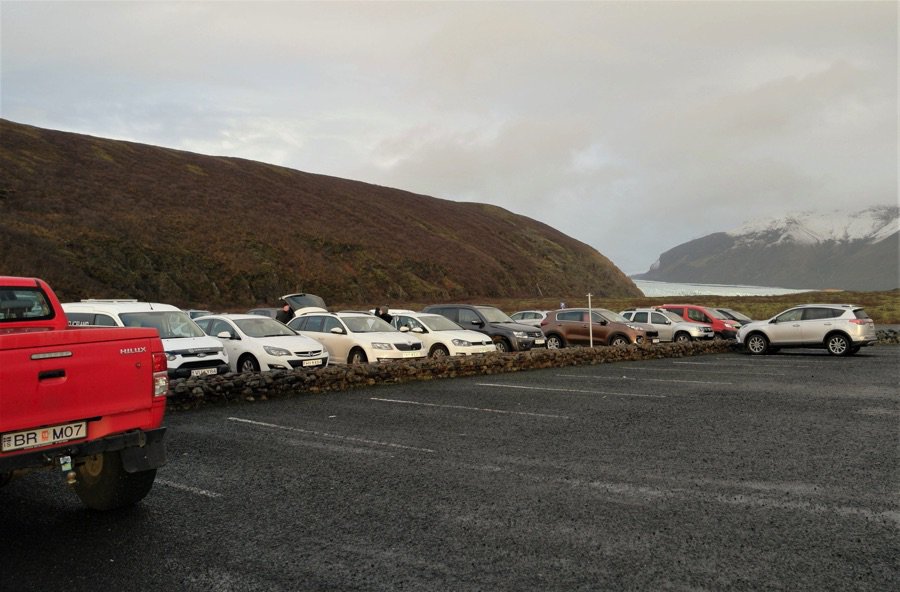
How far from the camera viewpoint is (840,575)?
4.11m

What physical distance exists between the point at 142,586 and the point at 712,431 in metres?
7.23

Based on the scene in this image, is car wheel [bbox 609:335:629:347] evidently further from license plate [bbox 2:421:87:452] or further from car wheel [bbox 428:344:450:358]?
license plate [bbox 2:421:87:452]

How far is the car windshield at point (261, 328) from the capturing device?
50.6 ft

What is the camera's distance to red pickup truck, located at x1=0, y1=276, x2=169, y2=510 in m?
4.34

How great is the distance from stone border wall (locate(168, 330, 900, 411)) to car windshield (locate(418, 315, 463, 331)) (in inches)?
103

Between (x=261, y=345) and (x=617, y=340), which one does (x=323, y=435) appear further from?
(x=617, y=340)

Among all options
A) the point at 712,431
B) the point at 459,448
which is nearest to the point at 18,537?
the point at 459,448

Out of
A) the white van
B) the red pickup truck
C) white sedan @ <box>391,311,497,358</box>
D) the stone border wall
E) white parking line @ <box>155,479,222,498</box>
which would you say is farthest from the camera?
white sedan @ <box>391,311,497,358</box>

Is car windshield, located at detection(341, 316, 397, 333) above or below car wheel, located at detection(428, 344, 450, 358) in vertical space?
above

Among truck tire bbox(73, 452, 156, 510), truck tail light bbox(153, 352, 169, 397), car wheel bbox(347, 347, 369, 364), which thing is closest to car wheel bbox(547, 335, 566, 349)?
car wheel bbox(347, 347, 369, 364)

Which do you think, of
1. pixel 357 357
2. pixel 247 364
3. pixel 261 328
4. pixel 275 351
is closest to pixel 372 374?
pixel 275 351

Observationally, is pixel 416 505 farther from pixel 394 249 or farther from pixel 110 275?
pixel 394 249

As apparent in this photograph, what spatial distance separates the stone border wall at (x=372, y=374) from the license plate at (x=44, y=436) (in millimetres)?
6376

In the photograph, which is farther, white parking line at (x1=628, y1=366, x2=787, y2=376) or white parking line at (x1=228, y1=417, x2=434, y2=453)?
white parking line at (x1=628, y1=366, x2=787, y2=376)
